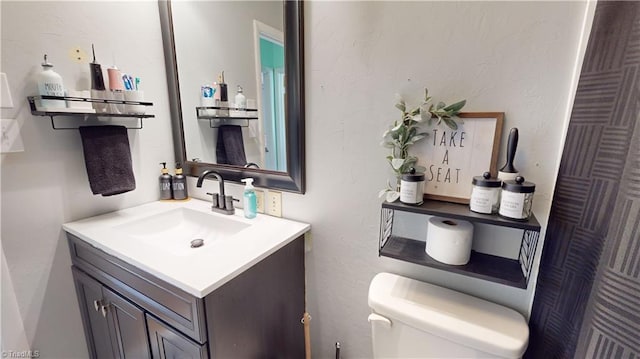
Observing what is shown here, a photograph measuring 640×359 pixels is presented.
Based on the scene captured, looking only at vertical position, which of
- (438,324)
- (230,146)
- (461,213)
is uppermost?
(230,146)

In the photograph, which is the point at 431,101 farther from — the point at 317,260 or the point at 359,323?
the point at 359,323

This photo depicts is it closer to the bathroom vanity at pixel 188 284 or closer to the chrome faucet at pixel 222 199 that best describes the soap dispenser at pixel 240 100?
the chrome faucet at pixel 222 199

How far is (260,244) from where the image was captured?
0.96 meters

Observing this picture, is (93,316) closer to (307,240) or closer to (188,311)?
(188,311)

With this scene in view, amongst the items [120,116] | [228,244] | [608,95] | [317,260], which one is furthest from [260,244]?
[608,95]

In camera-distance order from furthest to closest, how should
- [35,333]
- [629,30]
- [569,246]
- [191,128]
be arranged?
[191,128], [35,333], [569,246], [629,30]

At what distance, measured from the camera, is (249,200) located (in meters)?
1.19

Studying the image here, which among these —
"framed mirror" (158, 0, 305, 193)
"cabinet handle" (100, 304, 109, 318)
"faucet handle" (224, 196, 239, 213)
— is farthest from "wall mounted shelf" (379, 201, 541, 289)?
"cabinet handle" (100, 304, 109, 318)

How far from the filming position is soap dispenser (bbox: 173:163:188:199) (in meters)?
1.46

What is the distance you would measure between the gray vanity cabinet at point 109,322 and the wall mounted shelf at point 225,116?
845 mm

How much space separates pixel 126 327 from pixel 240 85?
3.58 feet

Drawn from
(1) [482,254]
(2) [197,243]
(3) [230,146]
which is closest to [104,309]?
(2) [197,243]

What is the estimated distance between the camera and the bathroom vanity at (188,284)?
786 millimetres

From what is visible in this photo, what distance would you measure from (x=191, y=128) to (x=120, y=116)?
333 millimetres
